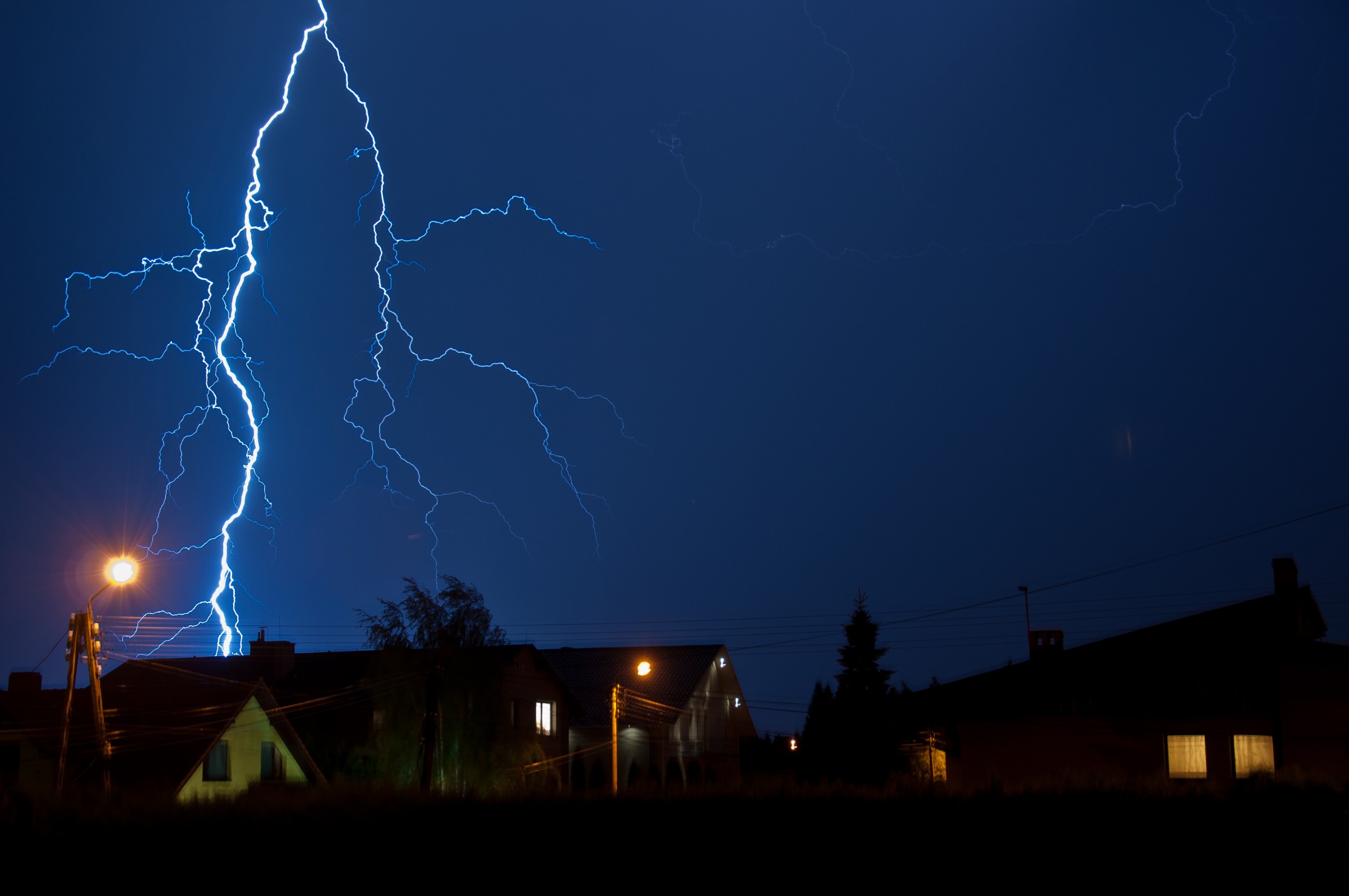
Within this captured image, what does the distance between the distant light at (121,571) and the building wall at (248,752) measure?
459 inches

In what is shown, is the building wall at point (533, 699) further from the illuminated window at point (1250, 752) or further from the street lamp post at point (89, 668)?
the illuminated window at point (1250, 752)

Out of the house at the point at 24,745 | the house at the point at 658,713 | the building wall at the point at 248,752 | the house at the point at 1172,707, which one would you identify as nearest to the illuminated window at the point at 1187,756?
the house at the point at 1172,707

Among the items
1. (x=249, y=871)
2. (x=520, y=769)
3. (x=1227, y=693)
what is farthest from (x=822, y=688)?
(x=249, y=871)

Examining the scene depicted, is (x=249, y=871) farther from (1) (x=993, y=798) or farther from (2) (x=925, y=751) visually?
(2) (x=925, y=751)

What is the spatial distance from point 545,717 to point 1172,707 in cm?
1931

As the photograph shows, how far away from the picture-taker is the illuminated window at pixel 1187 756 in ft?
61.6

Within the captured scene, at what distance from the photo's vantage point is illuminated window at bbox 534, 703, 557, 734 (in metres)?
31.3

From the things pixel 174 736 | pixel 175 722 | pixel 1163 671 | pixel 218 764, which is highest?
pixel 1163 671

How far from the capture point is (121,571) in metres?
14.7

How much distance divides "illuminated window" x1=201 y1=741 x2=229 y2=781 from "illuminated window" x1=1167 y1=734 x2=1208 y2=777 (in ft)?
70.4

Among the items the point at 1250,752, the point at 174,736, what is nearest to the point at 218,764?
the point at 174,736

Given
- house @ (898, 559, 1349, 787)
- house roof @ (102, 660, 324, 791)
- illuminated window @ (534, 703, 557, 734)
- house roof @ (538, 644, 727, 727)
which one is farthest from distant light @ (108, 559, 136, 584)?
house roof @ (538, 644, 727, 727)

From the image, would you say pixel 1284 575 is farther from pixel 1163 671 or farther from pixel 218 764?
pixel 218 764

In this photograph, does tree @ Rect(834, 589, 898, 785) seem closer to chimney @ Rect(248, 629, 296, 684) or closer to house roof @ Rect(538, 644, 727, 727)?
house roof @ Rect(538, 644, 727, 727)
